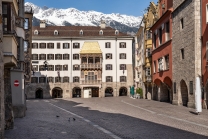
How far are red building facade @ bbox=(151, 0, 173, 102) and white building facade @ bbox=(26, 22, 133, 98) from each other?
26.7 m

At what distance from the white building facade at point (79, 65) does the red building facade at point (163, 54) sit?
2668cm

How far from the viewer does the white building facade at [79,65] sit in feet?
239

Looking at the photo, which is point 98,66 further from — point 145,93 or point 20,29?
point 20,29

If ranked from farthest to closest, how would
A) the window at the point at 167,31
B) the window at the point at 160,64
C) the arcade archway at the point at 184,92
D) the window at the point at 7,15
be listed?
the window at the point at 160,64
the window at the point at 167,31
the arcade archway at the point at 184,92
the window at the point at 7,15

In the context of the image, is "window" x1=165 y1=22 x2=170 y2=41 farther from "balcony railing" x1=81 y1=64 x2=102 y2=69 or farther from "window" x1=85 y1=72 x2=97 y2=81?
"window" x1=85 y1=72 x2=97 y2=81

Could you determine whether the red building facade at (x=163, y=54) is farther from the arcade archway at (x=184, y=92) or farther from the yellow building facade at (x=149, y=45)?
the arcade archway at (x=184, y=92)

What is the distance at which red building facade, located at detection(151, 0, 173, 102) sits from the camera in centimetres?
3741

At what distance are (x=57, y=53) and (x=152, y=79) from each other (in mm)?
31061

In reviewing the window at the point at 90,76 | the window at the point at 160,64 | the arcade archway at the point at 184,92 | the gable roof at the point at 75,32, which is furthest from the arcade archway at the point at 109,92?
the arcade archway at the point at 184,92

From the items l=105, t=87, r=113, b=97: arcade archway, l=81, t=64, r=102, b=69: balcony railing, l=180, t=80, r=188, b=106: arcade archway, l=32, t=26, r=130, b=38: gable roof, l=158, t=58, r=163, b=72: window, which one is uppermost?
l=32, t=26, r=130, b=38: gable roof

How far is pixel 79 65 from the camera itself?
72.9m

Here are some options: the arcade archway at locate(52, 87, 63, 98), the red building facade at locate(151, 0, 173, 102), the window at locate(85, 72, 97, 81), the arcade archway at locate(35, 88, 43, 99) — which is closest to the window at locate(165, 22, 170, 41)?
the red building facade at locate(151, 0, 173, 102)

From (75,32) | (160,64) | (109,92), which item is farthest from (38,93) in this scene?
(160,64)

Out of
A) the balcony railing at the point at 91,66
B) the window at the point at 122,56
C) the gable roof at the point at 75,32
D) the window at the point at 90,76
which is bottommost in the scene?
the window at the point at 90,76
